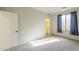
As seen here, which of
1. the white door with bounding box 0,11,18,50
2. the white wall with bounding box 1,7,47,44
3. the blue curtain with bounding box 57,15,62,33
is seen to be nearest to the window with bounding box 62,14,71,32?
the blue curtain with bounding box 57,15,62,33

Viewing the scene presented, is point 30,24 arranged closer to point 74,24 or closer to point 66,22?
point 66,22

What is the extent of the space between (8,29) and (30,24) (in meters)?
1.20

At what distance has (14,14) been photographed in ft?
12.1

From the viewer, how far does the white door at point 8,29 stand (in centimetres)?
325

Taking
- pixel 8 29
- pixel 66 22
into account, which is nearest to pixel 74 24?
pixel 66 22

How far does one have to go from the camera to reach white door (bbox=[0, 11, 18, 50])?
3248 millimetres

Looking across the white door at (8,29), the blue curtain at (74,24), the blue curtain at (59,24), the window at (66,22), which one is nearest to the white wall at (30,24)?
the white door at (8,29)

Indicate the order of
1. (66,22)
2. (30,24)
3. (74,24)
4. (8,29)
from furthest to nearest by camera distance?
(30,24) → (74,24) → (66,22) → (8,29)

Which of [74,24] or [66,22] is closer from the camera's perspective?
[66,22]

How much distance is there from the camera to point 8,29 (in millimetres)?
3520

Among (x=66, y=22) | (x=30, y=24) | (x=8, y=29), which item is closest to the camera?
(x=8, y=29)

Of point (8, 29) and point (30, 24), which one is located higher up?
point (30, 24)
